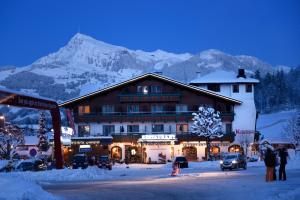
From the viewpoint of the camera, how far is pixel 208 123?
83688mm

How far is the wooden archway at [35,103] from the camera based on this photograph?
3481 centimetres

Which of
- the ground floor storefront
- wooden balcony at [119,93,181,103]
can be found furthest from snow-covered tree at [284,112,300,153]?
wooden balcony at [119,93,181,103]

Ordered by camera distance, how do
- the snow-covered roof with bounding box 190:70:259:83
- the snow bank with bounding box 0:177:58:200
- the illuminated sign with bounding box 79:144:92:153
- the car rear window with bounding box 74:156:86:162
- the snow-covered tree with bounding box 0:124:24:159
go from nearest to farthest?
1. the snow bank with bounding box 0:177:58:200
2. the car rear window with bounding box 74:156:86:162
3. the illuminated sign with bounding box 79:144:92:153
4. the snow-covered tree with bounding box 0:124:24:159
5. the snow-covered roof with bounding box 190:70:259:83

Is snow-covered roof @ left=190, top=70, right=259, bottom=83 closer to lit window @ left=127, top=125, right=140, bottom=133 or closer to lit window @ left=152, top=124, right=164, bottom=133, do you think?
lit window @ left=152, top=124, right=164, bottom=133

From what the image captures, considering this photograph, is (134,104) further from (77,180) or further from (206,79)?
(77,180)

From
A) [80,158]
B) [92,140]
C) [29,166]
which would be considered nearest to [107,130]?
[92,140]

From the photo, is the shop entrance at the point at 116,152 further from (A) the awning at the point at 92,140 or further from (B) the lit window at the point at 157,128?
(B) the lit window at the point at 157,128

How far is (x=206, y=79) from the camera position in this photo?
9738cm

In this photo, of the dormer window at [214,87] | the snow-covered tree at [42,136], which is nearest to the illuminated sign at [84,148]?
the snow-covered tree at [42,136]

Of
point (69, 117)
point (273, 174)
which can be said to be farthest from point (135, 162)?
point (273, 174)

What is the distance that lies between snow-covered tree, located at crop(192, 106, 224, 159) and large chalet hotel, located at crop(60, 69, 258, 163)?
98.1 inches

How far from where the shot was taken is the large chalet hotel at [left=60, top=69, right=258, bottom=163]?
86812 mm

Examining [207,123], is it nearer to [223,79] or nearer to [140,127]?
[140,127]

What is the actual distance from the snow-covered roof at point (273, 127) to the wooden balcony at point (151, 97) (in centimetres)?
3210
